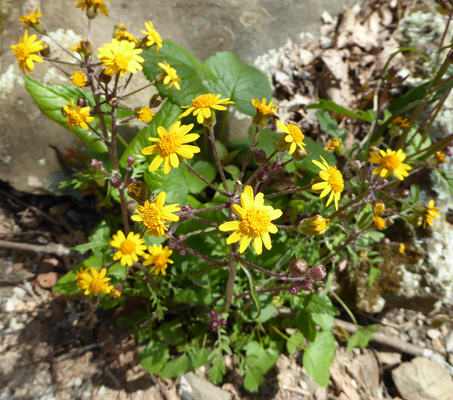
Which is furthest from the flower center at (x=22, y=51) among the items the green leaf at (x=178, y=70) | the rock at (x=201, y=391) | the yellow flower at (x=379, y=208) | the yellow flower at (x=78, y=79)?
the rock at (x=201, y=391)

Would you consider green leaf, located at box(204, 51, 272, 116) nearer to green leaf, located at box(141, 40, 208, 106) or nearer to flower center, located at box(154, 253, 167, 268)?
green leaf, located at box(141, 40, 208, 106)

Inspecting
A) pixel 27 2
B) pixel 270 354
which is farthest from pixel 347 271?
pixel 27 2

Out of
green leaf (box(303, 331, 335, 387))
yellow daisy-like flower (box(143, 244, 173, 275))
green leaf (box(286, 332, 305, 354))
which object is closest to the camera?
yellow daisy-like flower (box(143, 244, 173, 275))

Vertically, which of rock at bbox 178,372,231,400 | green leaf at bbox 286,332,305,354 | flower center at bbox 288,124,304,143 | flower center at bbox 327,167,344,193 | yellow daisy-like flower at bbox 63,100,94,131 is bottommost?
rock at bbox 178,372,231,400

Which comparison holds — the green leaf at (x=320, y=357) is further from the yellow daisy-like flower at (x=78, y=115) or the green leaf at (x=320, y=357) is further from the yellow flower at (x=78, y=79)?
the yellow flower at (x=78, y=79)

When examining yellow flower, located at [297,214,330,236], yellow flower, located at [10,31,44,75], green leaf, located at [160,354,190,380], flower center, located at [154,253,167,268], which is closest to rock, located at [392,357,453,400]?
green leaf, located at [160,354,190,380]

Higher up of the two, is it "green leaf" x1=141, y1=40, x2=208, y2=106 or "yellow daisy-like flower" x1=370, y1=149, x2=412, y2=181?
"yellow daisy-like flower" x1=370, y1=149, x2=412, y2=181

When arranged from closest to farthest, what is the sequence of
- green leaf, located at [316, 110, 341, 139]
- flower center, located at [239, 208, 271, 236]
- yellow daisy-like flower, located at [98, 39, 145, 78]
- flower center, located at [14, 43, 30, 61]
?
flower center, located at [239, 208, 271, 236]
yellow daisy-like flower, located at [98, 39, 145, 78]
flower center, located at [14, 43, 30, 61]
green leaf, located at [316, 110, 341, 139]

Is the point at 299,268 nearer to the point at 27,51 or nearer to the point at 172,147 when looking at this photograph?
the point at 172,147
